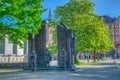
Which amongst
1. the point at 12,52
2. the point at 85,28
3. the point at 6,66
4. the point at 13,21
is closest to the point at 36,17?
the point at 13,21

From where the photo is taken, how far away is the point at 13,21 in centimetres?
2961

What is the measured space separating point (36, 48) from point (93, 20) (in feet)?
59.2

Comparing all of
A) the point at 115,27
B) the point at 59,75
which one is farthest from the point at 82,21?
the point at 115,27

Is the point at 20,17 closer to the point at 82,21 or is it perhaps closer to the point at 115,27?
the point at 82,21

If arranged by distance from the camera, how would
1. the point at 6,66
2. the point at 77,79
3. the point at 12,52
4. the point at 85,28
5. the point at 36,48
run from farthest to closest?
the point at 12,52 → the point at 85,28 → the point at 6,66 → the point at 36,48 → the point at 77,79

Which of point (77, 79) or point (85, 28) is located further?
point (85, 28)

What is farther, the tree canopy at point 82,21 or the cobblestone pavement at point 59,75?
the tree canopy at point 82,21

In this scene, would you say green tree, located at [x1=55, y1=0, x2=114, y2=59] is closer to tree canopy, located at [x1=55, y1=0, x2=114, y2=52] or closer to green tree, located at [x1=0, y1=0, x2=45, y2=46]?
tree canopy, located at [x1=55, y1=0, x2=114, y2=52]

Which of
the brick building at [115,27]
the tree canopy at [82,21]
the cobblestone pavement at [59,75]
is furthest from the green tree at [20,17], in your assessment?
the brick building at [115,27]

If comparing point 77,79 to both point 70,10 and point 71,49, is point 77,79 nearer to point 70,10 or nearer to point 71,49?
point 71,49

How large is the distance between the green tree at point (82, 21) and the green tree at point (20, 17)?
1528 cm

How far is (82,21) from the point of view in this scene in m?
47.7

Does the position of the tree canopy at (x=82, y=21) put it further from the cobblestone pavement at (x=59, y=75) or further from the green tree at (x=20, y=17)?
the cobblestone pavement at (x=59, y=75)

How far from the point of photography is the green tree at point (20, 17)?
1115 inches
